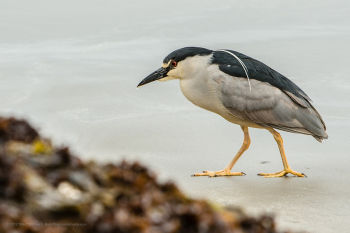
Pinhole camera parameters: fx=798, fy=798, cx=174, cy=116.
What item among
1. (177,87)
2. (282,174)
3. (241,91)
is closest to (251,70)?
(241,91)

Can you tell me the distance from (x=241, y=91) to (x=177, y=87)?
3.06 metres

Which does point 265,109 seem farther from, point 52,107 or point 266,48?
point 266,48

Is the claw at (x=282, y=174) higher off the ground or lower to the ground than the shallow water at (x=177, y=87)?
lower

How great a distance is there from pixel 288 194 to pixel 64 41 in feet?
25.5

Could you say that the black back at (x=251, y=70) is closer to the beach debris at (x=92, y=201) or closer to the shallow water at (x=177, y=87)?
the shallow water at (x=177, y=87)

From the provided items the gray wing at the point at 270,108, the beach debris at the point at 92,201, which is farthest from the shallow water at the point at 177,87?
the beach debris at the point at 92,201

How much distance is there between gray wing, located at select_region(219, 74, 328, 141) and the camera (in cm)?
885

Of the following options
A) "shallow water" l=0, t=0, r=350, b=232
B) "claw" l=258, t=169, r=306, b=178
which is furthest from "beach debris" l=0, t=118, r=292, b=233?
"claw" l=258, t=169, r=306, b=178

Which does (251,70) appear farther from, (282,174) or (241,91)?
(282,174)

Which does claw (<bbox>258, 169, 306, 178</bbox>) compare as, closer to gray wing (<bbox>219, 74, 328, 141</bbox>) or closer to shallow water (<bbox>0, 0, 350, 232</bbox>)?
shallow water (<bbox>0, 0, 350, 232</bbox>)

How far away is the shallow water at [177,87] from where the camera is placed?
8164 millimetres

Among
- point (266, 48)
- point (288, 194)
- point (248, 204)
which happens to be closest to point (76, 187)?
point (248, 204)

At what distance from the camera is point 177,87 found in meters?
11.9

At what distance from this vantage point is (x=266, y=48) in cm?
1343
